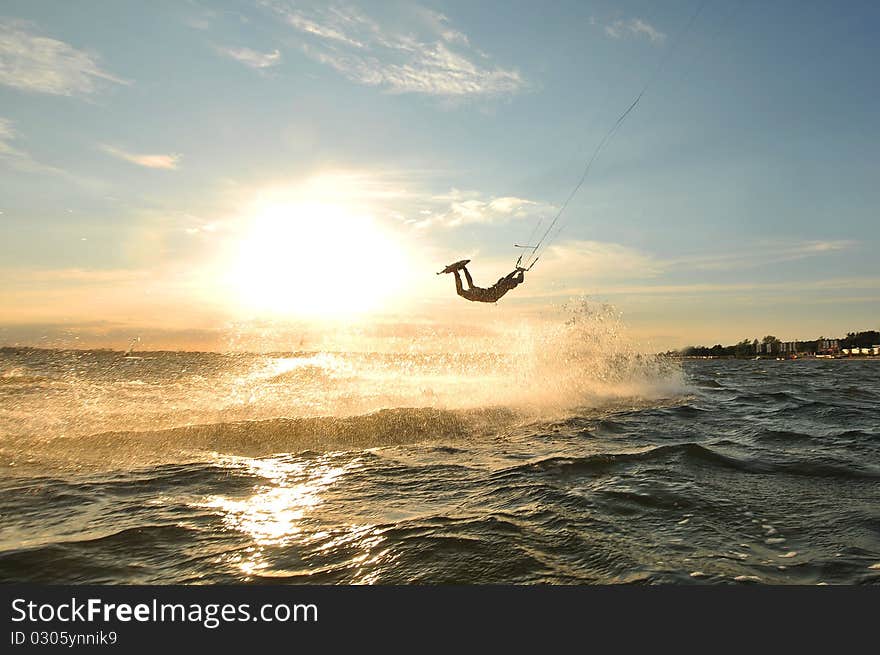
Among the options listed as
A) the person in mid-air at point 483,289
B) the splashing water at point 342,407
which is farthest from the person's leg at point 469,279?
the splashing water at point 342,407

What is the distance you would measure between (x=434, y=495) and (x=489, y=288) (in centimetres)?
970

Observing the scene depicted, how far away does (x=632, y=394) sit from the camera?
26.4 meters

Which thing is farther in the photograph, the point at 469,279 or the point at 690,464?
the point at 469,279

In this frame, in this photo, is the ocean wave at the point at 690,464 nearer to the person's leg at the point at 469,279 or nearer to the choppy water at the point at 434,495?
the choppy water at the point at 434,495

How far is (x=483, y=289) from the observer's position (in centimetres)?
1770

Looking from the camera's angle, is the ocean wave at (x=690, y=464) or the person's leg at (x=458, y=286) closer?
the ocean wave at (x=690, y=464)

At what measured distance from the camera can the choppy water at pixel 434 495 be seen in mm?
6094

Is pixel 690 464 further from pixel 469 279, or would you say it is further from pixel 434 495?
pixel 469 279

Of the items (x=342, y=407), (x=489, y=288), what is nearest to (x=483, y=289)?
(x=489, y=288)

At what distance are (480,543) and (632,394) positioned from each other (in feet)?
71.3

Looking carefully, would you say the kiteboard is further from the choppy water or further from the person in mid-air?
the choppy water

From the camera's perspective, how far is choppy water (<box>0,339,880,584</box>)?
6.09 metres

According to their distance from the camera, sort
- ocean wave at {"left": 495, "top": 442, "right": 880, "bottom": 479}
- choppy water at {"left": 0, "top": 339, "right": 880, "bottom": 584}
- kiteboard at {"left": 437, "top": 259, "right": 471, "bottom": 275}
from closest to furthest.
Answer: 1. choppy water at {"left": 0, "top": 339, "right": 880, "bottom": 584}
2. ocean wave at {"left": 495, "top": 442, "right": 880, "bottom": 479}
3. kiteboard at {"left": 437, "top": 259, "right": 471, "bottom": 275}

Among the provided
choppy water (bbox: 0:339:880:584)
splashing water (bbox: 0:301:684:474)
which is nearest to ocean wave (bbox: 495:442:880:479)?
choppy water (bbox: 0:339:880:584)
